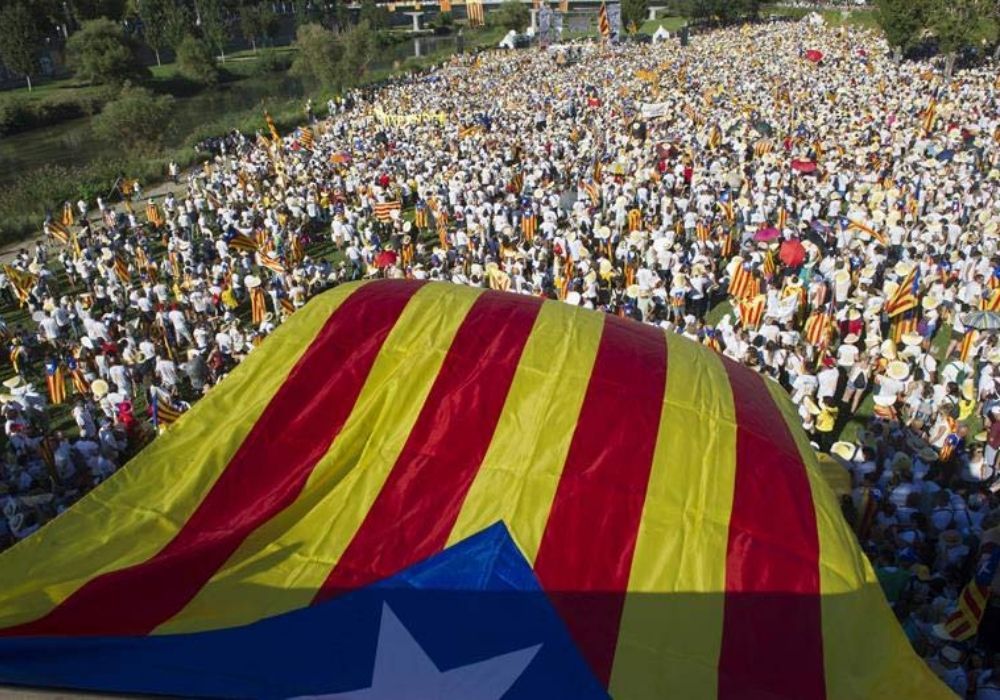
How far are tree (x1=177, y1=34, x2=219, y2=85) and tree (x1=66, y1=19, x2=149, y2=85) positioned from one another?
5.25 meters

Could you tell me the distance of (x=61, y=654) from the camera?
3.65 m

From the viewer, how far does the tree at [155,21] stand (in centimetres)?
6016

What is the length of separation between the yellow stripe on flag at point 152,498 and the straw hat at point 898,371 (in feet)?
22.6

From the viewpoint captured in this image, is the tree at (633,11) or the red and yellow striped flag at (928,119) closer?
the red and yellow striped flag at (928,119)

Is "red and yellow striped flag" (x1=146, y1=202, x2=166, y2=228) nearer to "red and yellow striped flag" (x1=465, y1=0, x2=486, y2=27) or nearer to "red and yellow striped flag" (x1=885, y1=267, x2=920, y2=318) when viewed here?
"red and yellow striped flag" (x1=885, y1=267, x2=920, y2=318)

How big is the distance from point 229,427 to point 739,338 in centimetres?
731

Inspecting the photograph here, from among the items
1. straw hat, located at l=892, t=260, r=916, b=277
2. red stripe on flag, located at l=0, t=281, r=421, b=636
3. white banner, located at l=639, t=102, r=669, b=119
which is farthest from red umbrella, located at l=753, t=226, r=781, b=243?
white banner, located at l=639, t=102, r=669, b=119

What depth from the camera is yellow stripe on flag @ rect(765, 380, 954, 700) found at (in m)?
4.04

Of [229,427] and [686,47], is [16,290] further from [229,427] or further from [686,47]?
[686,47]

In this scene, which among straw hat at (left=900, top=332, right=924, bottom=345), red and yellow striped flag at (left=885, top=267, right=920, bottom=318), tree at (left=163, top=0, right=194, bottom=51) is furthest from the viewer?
tree at (left=163, top=0, right=194, bottom=51)

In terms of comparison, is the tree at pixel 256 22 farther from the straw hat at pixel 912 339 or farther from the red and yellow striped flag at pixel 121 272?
the straw hat at pixel 912 339

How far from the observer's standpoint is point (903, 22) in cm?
3778

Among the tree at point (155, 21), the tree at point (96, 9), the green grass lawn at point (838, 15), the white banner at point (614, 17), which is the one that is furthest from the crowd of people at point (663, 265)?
the tree at point (96, 9)

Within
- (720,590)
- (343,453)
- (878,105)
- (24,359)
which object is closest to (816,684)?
(720,590)
